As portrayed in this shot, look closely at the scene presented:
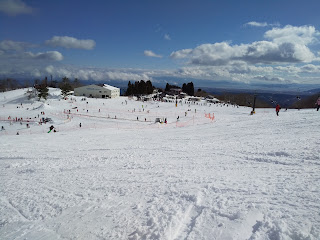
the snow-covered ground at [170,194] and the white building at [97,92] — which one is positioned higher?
the white building at [97,92]

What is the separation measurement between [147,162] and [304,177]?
760 cm

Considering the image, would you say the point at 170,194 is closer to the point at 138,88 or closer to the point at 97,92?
the point at 97,92

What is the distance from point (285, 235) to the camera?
4770mm

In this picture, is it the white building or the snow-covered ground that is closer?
the snow-covered ground

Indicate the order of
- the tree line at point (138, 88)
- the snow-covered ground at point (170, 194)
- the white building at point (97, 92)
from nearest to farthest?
the snow-covered ground at point (170, 194), the white building at point (97, 92), the tree line at point (138, 88)

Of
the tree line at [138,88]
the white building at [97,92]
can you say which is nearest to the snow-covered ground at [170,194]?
the white building at [97,92]

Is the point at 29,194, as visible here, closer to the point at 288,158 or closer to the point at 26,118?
the point at 288,158

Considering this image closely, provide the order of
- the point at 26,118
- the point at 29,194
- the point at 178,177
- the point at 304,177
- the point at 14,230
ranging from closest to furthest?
the point at 14,230 → the point at 304,177 → the point at 29,194 → the point at 178,177 → the point at 26,118

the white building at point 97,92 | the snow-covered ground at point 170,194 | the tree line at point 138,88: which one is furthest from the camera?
the tree line at point 138,88

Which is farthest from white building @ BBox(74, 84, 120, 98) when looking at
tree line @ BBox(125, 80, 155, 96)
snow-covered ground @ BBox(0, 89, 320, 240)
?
snow-covered ground @ BBox(0, 89, 320, 240)

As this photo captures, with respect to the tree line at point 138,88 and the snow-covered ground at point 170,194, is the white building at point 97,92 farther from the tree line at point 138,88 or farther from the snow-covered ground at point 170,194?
the snow-covered ground at point 170,194

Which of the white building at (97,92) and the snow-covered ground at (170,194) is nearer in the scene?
the snow-covered ground at (170,194)

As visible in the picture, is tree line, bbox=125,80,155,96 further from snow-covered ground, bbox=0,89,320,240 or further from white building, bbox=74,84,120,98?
snow-covered ground, bbox=0,89,320,240

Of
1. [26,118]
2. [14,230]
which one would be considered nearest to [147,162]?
[14,230]
